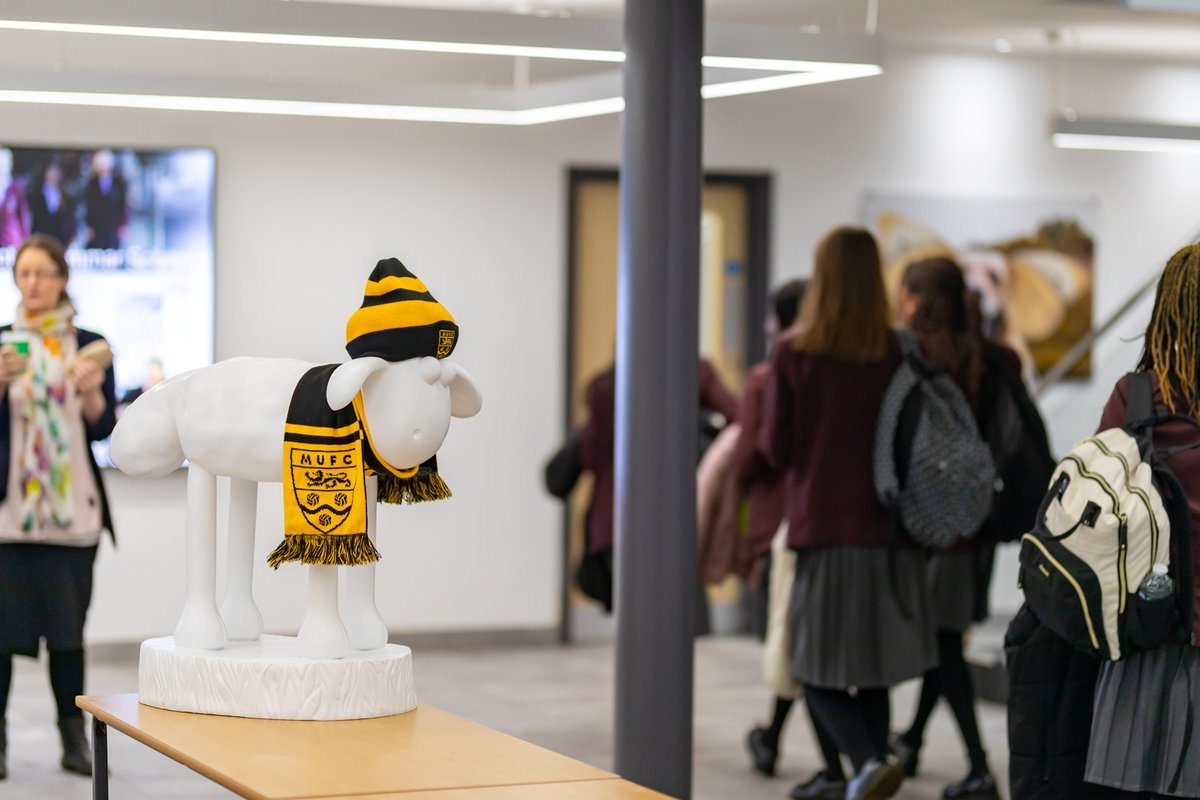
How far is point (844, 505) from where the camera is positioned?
457cm

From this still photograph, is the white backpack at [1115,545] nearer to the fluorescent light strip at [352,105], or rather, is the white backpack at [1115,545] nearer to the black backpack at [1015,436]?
the black backpack at [1015,436]

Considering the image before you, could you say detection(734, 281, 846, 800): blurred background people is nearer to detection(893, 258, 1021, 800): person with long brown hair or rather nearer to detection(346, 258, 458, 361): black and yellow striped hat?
detection(893, 258, 1021, 800): person with long brown hair

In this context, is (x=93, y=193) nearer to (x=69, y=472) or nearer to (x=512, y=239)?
(x=512, y=239)

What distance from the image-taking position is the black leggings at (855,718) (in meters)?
4.56

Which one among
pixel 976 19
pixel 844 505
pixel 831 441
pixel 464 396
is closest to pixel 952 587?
pixel 844 505

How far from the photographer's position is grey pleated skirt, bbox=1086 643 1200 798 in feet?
9.77

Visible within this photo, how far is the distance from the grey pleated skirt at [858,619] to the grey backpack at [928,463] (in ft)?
0.47

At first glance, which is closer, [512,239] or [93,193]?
[93,193]

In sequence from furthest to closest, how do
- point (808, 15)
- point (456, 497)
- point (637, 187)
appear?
point (456, 497) < point (808, 15) < point (637, 187)

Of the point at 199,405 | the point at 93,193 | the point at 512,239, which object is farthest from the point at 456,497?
the point at 199,405

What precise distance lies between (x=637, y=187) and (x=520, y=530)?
4.46 metres

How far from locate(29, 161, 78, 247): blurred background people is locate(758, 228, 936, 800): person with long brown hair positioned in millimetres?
4024

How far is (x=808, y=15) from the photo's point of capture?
7.46m

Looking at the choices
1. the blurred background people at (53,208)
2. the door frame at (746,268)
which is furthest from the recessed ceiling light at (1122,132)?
the blurred background people at (53,208)
